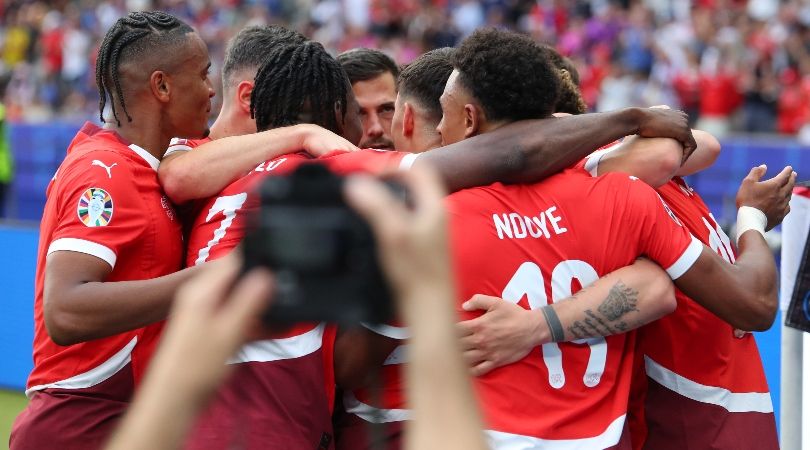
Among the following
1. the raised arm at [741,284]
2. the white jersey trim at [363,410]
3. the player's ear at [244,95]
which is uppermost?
the player's ear at [244,95]

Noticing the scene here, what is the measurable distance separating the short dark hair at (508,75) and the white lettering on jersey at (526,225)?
339 mm

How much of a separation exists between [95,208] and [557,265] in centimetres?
139

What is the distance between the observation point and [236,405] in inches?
125

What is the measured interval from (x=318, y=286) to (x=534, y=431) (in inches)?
63.8

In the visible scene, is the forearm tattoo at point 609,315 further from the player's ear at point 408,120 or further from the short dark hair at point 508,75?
the player's ear at point 408,120

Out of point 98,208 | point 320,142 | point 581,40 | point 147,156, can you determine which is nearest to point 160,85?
point 147,156

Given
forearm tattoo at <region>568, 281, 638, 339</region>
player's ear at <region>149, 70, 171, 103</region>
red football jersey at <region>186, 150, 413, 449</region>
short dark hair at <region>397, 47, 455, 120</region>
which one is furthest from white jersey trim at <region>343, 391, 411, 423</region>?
player's ear at <region>149, 70, 171, 103</region>

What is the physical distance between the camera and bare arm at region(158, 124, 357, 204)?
3338mm

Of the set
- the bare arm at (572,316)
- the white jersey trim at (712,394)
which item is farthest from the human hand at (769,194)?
the bare arm at (572,316)

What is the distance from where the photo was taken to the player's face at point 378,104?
470 centimetres

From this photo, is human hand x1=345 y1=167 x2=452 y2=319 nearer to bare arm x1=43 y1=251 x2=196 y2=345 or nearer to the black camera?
the black camera

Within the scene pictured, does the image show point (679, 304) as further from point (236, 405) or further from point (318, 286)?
point (318, 286)

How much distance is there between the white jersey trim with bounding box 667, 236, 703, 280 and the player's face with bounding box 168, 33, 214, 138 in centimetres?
162

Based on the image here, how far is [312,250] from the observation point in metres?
1.49
